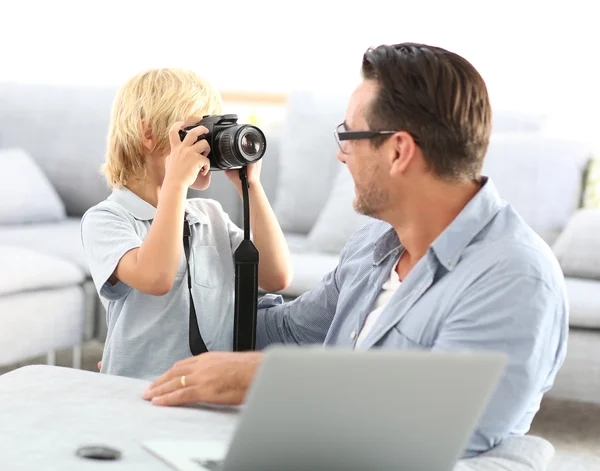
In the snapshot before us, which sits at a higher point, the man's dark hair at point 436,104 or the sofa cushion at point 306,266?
the man's dark hair at point 436,104

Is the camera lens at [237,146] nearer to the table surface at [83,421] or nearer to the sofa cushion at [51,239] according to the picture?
the table surface at [83,421]

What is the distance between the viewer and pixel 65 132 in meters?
3.89

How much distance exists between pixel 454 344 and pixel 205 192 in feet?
8.38

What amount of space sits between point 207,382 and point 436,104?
1.63ft

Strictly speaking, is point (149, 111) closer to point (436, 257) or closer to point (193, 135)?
point (193, 135)

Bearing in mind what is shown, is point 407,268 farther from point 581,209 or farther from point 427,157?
point 581,209

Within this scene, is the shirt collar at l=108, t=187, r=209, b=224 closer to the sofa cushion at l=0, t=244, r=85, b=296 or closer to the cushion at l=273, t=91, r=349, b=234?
the sofa cushion at l=0, t=244, r=85, b=296

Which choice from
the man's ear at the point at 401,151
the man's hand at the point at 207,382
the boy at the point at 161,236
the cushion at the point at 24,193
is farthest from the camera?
the cushion at the point at 24,193

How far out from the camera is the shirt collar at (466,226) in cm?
127

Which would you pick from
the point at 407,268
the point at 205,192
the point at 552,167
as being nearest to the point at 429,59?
the point at 407,268

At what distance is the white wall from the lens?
154 inches

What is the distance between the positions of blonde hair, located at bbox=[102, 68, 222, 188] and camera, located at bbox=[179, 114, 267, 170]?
10 centimetres

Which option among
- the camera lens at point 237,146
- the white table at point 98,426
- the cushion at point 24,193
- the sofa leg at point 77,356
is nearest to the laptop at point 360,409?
the white table at point 98,426

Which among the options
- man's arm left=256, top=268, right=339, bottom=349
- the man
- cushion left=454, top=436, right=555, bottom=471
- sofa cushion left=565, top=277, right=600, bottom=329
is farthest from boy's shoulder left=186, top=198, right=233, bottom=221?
sofa cushion left=565, top=277, right=600, bottom=329
